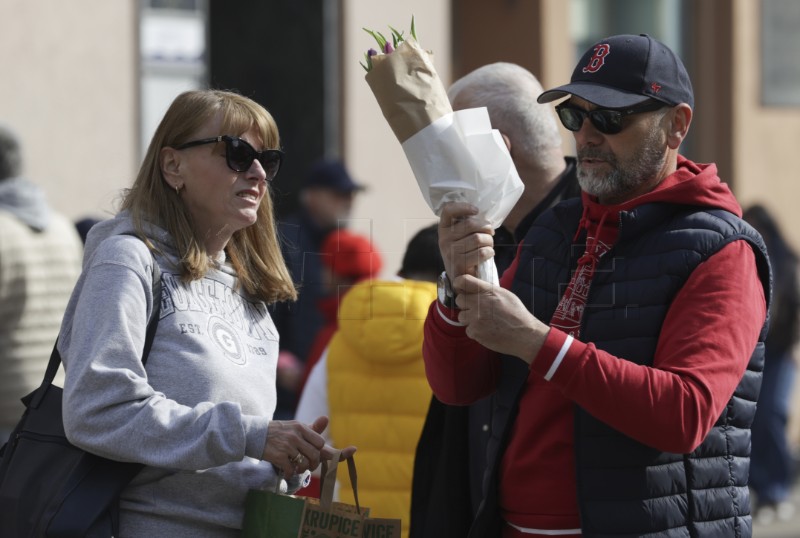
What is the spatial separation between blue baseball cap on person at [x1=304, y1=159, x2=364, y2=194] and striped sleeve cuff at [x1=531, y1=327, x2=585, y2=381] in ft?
Answer: 17.5

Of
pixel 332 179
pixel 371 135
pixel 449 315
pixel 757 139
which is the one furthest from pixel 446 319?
pixel 757 139

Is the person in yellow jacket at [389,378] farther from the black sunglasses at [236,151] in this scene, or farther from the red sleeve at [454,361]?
the black sunglasses at [236,151]

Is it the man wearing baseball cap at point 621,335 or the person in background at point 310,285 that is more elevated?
Result: the man wearing baseball cap at point 621,335

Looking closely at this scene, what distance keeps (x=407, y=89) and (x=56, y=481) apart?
3.62 feet

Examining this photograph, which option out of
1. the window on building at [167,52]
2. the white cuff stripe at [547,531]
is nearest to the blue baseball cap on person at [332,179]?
the window on building at [167,52]

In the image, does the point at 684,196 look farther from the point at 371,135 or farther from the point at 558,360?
the point at 371,135

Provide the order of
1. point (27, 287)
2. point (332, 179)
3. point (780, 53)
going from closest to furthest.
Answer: point (27, 287) → point (332, 179) → point (780, 53)

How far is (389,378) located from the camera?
4.04 m

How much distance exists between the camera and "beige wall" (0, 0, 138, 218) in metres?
7.47

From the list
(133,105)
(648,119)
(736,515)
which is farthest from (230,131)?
(133,105)

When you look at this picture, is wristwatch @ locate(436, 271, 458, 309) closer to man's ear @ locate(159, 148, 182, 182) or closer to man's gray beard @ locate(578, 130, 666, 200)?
man's gray beard @ locate(578, 130, 666, 200)

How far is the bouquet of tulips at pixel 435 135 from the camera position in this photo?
2680 mm

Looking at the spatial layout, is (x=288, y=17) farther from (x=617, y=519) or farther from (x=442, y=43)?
(x=617, y=519)

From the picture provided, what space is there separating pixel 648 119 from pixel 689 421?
692 mm
